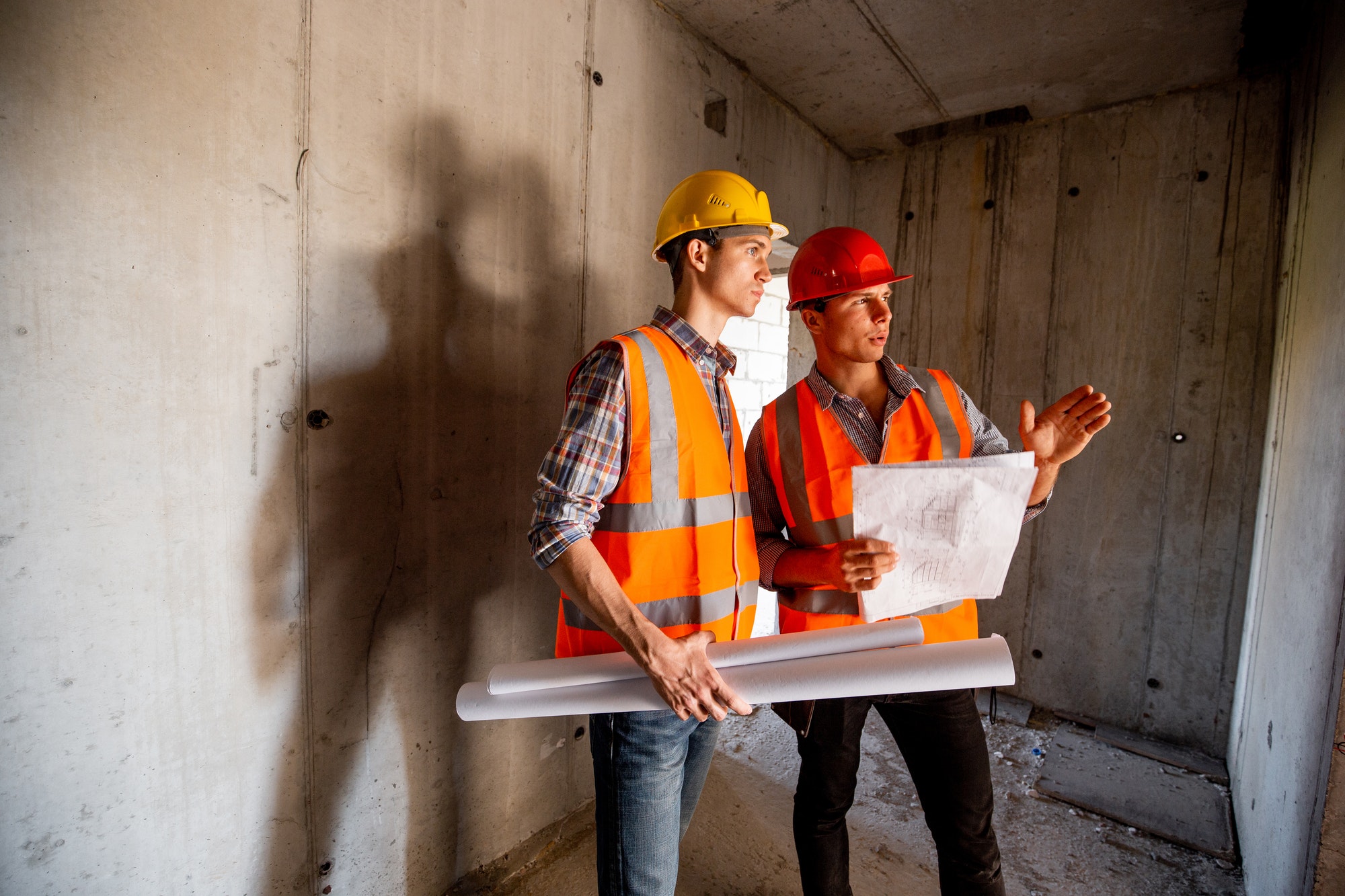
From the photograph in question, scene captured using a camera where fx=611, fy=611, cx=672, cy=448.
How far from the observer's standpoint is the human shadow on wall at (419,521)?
1.43m

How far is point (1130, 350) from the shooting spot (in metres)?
2.88

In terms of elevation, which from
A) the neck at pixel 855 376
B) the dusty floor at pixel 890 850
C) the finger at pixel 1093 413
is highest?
the neck at pixel 855 376

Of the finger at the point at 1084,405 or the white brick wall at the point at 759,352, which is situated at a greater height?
the white brick wall at the point at 759,352

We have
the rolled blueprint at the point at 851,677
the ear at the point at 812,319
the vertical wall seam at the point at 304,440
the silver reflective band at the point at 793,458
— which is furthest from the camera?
the ear at the point at 812,319

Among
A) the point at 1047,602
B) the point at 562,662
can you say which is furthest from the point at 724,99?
the point at 1047,602

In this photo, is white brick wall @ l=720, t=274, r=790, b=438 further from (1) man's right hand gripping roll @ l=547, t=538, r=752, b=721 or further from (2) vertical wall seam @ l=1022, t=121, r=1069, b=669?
(1) man's right hand gripping roll @ l=547, t=538, r=752, b=721

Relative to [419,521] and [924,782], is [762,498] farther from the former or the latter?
[419,521]

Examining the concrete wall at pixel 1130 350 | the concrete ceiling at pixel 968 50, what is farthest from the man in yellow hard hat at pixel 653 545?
the concrete wall at pixel 1130 350

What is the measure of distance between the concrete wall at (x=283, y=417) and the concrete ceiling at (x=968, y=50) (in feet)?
2.36

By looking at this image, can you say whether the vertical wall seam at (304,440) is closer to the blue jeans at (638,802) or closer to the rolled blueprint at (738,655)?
the rolled blueprint at (738,655)

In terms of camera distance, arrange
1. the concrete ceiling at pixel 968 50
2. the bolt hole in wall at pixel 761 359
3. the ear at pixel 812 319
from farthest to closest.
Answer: the bolt hole in wall at pixel 761 359, the concrete ceiling at pixel 968 50, the ear at pixel 812 319

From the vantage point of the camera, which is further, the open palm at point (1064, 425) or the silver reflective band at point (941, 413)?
the silver reflective band at point (941, 413)

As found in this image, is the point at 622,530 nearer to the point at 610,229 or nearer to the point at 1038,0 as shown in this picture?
the point at 610,229

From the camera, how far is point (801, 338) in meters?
3.53
